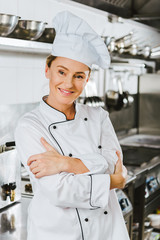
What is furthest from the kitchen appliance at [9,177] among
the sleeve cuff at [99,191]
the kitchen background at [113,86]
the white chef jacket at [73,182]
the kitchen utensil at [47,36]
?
the kitchen utensil at [47,36]

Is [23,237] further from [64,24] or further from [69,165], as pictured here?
[64,24]

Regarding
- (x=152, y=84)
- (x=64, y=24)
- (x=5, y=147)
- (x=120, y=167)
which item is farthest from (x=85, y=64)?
(x=152, y=84)

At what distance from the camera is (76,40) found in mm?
1505

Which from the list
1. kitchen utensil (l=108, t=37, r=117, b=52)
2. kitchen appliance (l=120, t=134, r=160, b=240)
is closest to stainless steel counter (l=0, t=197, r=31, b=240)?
kitchen appliance (l=120, t=134, r=160, b=240)

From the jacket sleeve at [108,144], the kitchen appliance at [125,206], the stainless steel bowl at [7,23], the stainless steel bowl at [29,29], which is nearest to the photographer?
the jacket sleeve at [108,144]

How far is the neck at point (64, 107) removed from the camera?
1585 millimetres

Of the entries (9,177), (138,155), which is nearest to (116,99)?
(138,155)

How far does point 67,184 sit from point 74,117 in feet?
1.14

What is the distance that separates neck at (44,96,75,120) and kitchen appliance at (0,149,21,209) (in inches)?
17.8

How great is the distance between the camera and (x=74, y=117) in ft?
5.35

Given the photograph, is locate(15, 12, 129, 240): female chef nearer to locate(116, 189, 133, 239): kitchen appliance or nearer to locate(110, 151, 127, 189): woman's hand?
→ locate(110, 151, 127, 189): woman's hand

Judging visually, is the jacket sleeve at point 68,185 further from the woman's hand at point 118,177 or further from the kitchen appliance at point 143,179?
the kitchen appliance at point 143,179

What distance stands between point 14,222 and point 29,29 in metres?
1.03

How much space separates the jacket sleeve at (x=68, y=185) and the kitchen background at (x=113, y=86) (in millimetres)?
440
